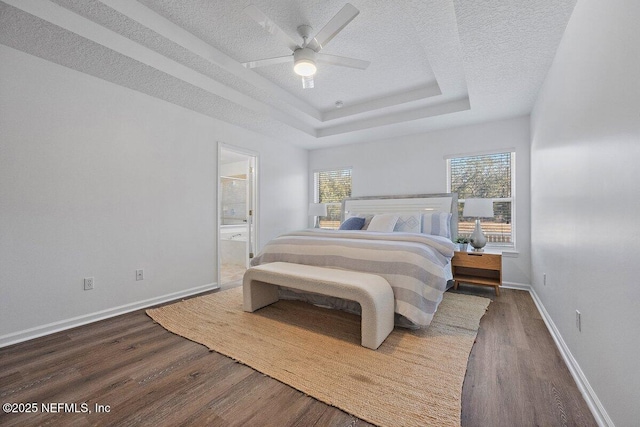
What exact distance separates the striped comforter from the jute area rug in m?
0.27

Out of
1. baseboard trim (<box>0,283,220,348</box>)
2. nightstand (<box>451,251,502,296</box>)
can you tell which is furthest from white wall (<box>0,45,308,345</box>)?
nightstand (<box>451,251,502,296</box>)

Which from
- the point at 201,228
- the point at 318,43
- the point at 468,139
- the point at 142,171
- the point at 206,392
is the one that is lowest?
the point at 206,392

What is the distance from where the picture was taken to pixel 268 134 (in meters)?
4.54

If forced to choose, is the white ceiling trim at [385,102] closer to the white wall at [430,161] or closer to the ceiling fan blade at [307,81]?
the white wall at [430,161]

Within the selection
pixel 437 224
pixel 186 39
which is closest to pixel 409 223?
pixel 437 224

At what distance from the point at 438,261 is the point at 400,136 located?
9.24ft

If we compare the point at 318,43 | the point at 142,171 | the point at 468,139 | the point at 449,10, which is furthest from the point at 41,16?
the point at 468,139

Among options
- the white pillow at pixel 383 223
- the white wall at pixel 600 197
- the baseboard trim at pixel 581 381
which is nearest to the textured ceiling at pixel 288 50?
the white wall at pixel 600 197

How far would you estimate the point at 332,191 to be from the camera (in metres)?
5.57

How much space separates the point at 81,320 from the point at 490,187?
16.9 ft

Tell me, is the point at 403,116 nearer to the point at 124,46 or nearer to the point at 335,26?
the point at 335,26

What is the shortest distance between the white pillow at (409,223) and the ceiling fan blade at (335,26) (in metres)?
2.54

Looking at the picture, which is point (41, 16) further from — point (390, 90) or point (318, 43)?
point (390, 90)

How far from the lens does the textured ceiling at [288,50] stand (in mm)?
1955
